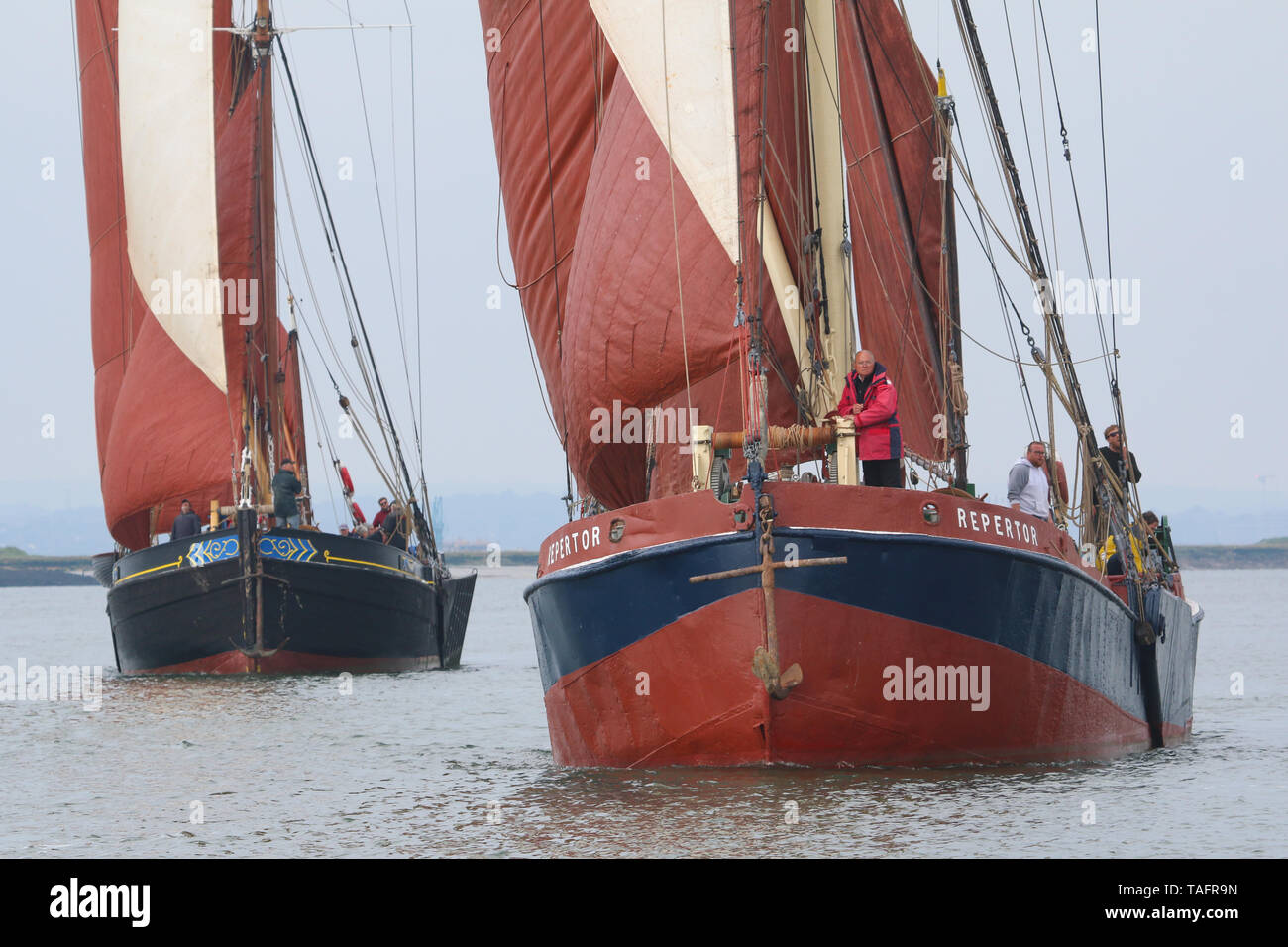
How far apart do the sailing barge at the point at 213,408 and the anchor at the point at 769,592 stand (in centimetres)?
1730

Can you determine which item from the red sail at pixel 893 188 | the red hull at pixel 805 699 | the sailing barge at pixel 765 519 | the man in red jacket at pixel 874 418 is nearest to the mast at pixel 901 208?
the red sail at pixel 893 188

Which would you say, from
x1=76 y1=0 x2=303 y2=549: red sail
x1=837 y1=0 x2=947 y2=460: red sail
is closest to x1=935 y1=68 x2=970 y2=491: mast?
x1=837 y1=0 x2=947 y2=460: red sail

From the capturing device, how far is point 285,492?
29906 mm

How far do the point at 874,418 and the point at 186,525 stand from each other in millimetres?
19176

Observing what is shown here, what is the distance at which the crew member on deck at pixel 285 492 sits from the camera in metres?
29.8

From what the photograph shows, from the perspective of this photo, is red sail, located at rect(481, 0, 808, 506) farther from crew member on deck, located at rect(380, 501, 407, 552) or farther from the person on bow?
crew member on deck, located at rect(380, 501, 407, 552)

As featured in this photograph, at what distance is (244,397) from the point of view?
3072 centimetres

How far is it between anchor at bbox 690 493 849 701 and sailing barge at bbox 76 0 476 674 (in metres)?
17.3

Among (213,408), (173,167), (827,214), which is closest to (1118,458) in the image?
(827,214)

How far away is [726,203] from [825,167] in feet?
7.62

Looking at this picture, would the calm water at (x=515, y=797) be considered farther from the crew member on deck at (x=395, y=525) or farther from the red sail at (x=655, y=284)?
the crew member on deck at (x=395, y=525)

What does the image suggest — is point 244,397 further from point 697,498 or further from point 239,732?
point 697,498

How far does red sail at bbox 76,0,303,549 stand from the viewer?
30.6m

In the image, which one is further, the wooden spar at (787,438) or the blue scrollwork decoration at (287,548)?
the blue scrollwork decoration at (287,548)
